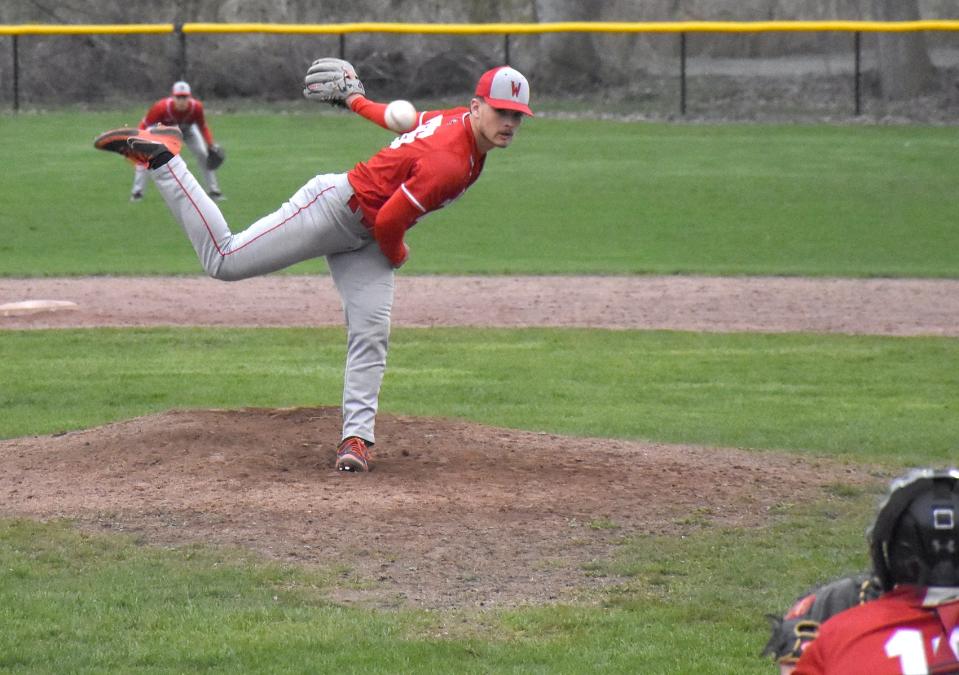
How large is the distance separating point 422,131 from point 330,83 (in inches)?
23.8

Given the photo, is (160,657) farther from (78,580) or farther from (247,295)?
(247,295)

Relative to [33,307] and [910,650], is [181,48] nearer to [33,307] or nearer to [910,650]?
[33,307]

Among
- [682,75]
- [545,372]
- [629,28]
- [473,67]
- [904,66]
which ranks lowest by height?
[545,372]

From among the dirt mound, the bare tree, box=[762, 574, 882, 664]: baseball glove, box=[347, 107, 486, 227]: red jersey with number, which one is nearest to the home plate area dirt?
the dirt mound

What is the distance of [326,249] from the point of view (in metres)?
6.98

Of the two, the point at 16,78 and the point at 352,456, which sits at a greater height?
the point at 16,78

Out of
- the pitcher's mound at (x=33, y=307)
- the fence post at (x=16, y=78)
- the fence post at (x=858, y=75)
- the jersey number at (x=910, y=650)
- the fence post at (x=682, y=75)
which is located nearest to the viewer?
the jersey number at (x=910, y=650)

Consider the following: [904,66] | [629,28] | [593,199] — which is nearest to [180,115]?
[593,199]

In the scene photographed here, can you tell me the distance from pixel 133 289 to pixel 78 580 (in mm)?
9812

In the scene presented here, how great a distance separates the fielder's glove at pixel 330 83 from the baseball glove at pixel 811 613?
4629 millimetres

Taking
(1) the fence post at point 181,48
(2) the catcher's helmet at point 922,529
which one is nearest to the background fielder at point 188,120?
(1) the fence post at point 181,48

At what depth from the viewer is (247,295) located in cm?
1518

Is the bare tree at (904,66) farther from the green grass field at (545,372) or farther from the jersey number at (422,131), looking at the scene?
the jersey number at (422,131)

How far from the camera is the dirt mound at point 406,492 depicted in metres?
5.93
